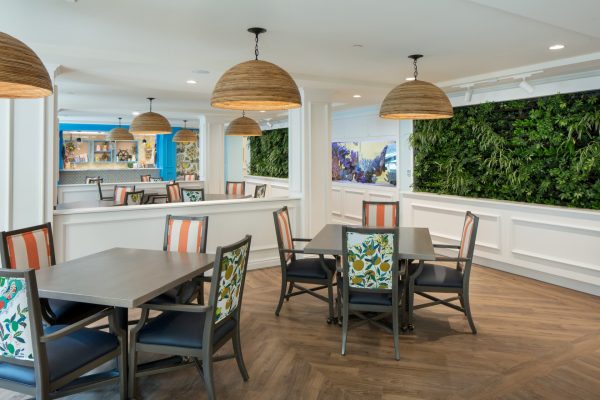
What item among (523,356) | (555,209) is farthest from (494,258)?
(523,356)

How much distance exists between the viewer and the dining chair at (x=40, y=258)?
9.00 feet

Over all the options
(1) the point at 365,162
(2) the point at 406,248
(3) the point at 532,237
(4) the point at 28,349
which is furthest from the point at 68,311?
(1) the point at 365,162

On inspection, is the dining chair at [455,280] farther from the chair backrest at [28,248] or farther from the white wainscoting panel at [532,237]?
the chair backrest at [28,248]

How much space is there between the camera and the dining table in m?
3.24

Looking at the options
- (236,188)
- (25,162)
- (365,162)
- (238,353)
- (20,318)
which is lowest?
(238,353)

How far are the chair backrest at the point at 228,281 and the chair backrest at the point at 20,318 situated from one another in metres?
0.82

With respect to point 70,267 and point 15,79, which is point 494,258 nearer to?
point 70,267

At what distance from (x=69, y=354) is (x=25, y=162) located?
2.53 metres

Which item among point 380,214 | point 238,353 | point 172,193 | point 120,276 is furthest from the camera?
point 172,193

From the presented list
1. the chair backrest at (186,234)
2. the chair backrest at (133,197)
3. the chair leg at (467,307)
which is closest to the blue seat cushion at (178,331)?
the chair backrest at (186,234)

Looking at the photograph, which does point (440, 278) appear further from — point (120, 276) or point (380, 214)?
point (120, 276)

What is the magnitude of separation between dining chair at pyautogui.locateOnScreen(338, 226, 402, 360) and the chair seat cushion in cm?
181

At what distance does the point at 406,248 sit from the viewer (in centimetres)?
343

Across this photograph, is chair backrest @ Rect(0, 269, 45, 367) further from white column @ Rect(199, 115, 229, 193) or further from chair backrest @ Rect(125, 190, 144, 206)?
white column @ Rect(199, 115, 229, 193)
